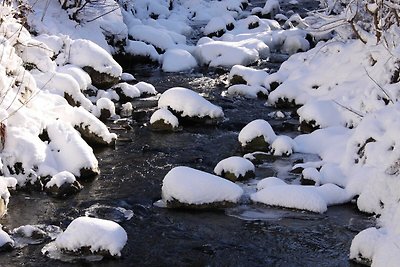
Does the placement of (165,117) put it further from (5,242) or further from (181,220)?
(5,242)

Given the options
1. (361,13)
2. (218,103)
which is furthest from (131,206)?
(361,13)

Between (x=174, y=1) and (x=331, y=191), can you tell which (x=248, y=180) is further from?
(x=174, y=1)

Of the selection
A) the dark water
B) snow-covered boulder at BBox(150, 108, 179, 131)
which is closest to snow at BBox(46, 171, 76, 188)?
the dark water

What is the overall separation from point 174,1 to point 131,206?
1588cm

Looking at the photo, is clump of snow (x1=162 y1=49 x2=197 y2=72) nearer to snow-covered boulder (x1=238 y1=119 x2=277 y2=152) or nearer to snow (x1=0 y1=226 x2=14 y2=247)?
snow-covered boulder (x1=238 y1=119 x2=277 y2=152)

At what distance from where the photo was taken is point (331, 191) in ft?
26.7

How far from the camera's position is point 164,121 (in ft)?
35.8

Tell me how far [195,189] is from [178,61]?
312 inches

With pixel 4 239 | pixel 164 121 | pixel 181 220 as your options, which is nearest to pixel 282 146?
pixel 164 121

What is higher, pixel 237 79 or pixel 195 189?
pixel 195 189

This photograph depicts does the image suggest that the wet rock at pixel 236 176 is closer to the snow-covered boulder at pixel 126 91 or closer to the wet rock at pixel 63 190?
the wet rock at pixel 63 190

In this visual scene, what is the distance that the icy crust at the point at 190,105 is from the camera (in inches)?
439

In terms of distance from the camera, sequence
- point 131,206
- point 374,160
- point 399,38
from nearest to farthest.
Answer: point 131,206 < point 374,160 < point 399,38

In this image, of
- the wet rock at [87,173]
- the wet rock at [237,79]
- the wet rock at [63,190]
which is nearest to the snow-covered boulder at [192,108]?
the wet rock at [237,79]
